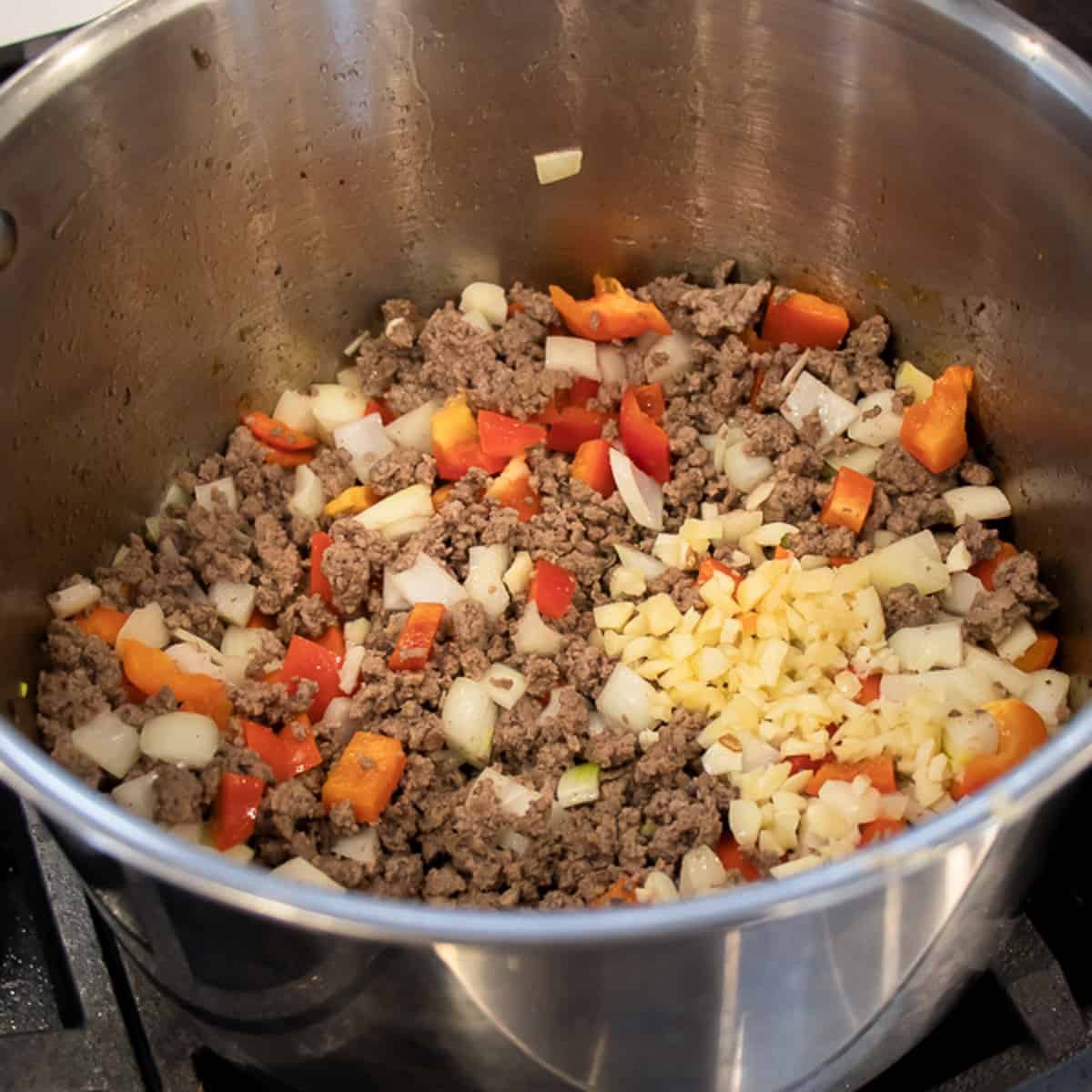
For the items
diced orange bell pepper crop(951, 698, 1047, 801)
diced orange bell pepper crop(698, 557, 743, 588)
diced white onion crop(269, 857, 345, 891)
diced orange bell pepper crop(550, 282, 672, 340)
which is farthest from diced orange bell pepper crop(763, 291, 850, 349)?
diced white onion crop(269, 857, 345, 891)

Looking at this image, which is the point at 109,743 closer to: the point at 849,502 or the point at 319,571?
the point at 319,571

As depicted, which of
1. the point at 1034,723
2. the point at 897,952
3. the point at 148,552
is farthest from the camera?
the point at 148,552

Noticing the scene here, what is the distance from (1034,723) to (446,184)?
993 millimetres

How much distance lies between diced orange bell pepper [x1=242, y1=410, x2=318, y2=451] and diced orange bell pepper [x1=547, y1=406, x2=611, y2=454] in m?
0.34

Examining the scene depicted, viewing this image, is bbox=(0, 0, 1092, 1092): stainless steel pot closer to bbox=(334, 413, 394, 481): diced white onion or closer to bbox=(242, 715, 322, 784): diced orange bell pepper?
bbox=(334, 413, 394, 481): diced white onion

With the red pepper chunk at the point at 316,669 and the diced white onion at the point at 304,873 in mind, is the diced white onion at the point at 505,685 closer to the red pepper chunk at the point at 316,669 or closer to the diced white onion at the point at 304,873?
the red pepper chunk at the point at 316,669

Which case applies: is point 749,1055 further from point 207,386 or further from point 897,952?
point 207,386

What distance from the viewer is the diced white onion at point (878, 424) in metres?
1.61

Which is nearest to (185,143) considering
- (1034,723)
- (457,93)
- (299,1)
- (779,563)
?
(299,1)

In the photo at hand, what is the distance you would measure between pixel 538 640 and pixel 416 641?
140 millimetres

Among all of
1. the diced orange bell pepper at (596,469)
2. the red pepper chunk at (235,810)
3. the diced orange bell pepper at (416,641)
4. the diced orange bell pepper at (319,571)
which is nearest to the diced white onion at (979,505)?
the diced orange bell pepper at (596,469)

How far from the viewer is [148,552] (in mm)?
1593

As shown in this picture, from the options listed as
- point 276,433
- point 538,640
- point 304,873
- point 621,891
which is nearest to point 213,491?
point 276,433

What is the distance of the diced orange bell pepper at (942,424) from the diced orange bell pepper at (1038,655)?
248 mm
